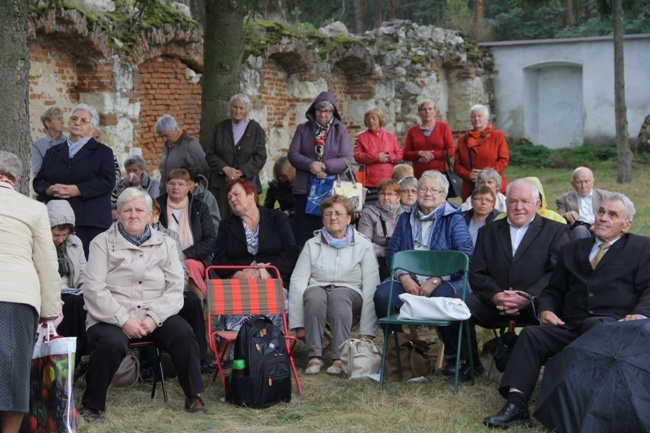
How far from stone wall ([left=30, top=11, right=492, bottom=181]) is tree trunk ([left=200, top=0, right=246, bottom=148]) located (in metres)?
3.78

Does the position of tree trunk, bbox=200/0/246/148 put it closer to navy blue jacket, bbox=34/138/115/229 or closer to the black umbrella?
navy blue jacket, bbox=34/138/115/229

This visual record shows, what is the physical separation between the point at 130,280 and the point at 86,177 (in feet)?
6.17

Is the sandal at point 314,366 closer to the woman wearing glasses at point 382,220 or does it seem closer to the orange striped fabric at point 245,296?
the orange striped fabric at point 245,296

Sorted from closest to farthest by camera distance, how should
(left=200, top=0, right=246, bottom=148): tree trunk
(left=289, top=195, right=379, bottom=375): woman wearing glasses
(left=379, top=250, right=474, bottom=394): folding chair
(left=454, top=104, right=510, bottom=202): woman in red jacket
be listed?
(left=379, top=250, right=474, bottom=394): folding chair < (left=289, top=195, right=379, bottom=375): woman wearing glasses < (left=200, top=0, right=246, bottom=148): tree trunk < (left=454, top=104, right=510, bottom=202): woman in red jacket

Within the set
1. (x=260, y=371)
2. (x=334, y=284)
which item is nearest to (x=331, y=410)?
(x=260, y=371)

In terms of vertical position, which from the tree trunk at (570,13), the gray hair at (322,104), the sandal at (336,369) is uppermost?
the tree trunk at (570,13)

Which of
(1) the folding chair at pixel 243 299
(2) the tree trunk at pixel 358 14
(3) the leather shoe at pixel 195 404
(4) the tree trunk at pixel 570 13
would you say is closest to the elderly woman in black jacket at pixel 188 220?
(1) the folding chair at pixel 243 299

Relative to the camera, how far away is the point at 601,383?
5.19 meters

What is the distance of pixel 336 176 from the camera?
905 cm

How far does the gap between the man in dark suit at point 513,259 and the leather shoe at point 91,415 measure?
240 centimetres

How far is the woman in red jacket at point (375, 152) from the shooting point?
10008 mm

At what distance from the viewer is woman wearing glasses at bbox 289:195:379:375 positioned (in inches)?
274

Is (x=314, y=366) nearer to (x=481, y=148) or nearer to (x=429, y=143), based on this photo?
(x=481, y=148)

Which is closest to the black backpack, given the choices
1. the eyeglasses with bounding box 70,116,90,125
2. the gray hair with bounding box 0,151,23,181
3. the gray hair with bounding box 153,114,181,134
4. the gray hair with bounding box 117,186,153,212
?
the gray hair with bounding box 117,186,153,212
